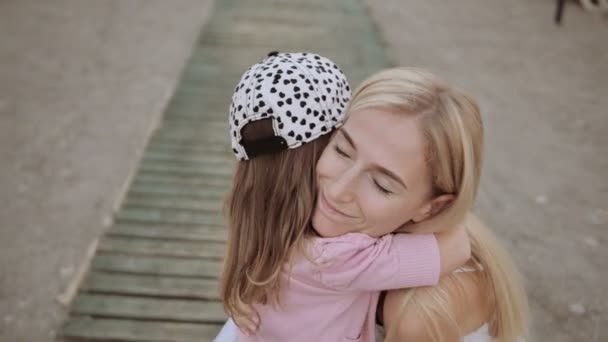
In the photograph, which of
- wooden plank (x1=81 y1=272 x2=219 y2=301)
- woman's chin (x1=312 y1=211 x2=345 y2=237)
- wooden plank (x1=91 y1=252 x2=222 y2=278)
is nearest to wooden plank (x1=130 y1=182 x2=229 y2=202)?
wooden plank (x1=91 y1=252 x2=222 y2=278)

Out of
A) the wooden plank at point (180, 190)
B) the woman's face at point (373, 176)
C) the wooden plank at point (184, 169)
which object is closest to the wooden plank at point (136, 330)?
the wooden plank at point (180, 190)

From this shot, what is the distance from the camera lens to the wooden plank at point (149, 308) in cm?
259

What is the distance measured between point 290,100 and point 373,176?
0.26 metres

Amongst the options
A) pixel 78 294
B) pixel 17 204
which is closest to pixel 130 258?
pixel 78 294

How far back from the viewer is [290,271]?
1.45m

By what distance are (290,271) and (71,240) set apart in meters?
2.08

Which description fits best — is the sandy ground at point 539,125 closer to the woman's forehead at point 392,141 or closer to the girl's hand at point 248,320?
the girl's hand at point 248,320

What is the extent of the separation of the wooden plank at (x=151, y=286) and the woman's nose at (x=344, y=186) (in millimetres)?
1560

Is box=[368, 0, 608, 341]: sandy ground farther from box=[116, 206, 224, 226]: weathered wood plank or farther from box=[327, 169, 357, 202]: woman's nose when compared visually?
box=[327, 169, 357, 202]: woman's nose

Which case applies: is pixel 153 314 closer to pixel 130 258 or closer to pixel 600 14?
pixel 130 258

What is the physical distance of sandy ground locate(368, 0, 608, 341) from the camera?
2.98 m

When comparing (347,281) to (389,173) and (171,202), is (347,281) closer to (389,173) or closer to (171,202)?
(389,173)

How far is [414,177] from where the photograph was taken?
129cm

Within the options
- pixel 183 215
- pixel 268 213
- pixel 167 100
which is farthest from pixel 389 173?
pixel 167 100
